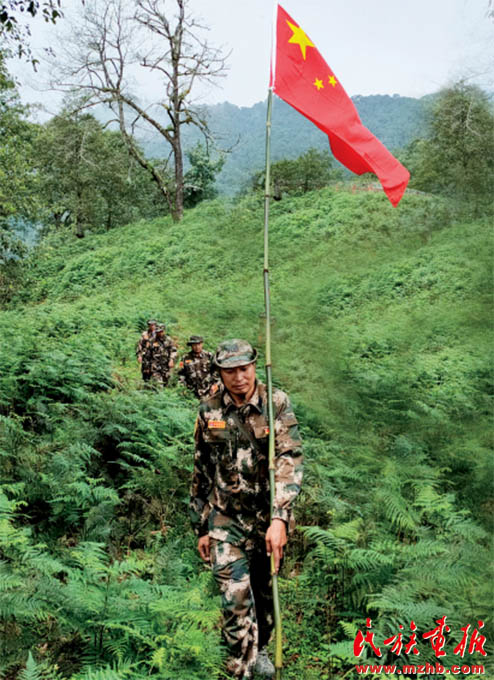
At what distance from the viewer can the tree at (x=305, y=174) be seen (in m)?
26.6

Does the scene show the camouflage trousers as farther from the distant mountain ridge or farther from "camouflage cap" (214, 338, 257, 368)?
the distant mountain ridge

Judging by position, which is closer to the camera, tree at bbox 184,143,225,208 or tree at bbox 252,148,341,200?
tree at bbox 252,148,341,200

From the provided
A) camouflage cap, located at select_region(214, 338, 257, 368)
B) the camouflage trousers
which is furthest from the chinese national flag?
the camouflage trousers

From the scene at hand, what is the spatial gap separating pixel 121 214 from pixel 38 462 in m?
37.9

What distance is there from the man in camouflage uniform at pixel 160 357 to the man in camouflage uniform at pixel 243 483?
282 inches

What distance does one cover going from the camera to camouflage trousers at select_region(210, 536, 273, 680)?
10.2 ft

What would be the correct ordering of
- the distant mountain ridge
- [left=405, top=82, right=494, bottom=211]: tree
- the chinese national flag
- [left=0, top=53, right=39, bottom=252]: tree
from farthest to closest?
the distant mountain ridge
[left=405, top=82, right=494, bottom=211]: tree
[left=0, top=53, right=39, bottom=252]: tree
the chinese national flag

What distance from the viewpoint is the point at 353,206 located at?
22.4 m

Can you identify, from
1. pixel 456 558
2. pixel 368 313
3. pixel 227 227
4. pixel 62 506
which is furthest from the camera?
pixel 227 227

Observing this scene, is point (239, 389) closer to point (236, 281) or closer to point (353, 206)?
point (236, 281)

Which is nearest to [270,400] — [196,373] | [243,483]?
[243,483]

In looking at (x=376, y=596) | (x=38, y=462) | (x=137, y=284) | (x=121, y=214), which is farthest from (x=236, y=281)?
(x=121, y=214)

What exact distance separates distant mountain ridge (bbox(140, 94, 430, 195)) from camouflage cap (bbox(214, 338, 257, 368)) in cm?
1394

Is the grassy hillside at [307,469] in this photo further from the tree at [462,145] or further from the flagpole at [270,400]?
the tree at [462,145]
